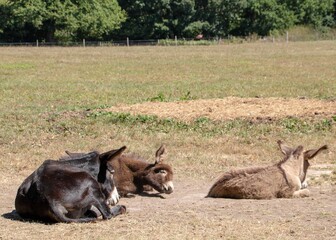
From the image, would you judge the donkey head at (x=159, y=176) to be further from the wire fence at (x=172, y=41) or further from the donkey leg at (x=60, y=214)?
the wire fence at (x=172, y=41)

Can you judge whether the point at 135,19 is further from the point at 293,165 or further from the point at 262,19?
the point at 293,165

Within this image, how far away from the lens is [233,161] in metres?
13.6

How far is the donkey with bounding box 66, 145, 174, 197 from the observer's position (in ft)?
36.1

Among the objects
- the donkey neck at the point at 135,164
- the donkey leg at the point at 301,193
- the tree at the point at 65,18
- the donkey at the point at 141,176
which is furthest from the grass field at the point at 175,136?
the tree at the point at 65,18

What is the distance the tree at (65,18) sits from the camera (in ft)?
256

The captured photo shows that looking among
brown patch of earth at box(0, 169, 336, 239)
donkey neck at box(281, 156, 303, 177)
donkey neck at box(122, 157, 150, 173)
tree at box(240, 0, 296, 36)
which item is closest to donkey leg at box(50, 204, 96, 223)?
brown patch of earth at box(0, 169, 336, 239)

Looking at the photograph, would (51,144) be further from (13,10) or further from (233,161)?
(13,10)

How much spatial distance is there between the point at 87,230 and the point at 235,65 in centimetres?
3032

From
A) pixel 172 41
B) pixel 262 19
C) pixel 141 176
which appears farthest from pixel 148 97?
pixel 262 19

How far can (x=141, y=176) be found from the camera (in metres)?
11.3

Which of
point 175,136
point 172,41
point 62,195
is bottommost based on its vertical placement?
point 172,41

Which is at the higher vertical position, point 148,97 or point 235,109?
point 235,109

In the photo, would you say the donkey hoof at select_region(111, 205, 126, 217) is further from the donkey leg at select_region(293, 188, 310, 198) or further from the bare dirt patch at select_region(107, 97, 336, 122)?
the bare dirt patch at select_region(107, 97, 336, 122)

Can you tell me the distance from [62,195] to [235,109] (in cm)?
1003
